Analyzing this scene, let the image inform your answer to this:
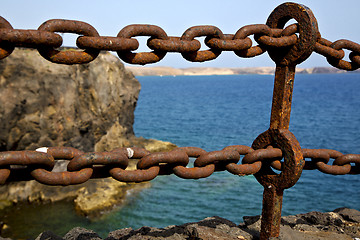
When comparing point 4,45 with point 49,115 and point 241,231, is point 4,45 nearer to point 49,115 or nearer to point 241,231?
point 241,231

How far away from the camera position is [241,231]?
2578 millimetres

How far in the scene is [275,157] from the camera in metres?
2.16

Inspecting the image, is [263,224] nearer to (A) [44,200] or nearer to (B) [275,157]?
(B) [275,157]

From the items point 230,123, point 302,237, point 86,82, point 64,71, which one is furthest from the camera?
point 230,123

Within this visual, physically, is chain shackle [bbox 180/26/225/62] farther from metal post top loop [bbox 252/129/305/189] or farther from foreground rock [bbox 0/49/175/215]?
foreground rock [bbox 0/49/175/215]

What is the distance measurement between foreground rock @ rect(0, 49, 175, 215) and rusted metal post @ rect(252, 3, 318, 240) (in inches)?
463

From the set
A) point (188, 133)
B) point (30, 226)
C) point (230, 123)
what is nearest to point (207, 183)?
point (30, 226)

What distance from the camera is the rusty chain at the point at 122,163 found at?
1.63 m

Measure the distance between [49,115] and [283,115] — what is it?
12.6m

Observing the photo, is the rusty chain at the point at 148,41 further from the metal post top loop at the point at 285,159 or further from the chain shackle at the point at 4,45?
the metal post top loop at the point at 285,159

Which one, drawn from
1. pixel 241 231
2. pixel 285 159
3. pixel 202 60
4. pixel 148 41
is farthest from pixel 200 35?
pixel 241 231

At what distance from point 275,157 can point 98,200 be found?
1243 cm

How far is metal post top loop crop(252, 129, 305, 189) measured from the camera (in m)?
2.12

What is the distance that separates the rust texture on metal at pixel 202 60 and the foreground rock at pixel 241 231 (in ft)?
0.98
